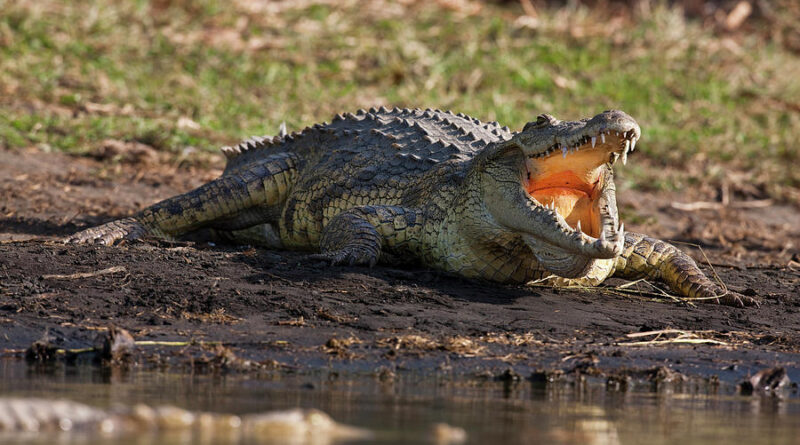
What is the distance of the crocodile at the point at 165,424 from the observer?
3139mm

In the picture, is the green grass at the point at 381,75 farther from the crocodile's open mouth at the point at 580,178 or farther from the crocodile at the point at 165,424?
the crocodile at the point at 165,424

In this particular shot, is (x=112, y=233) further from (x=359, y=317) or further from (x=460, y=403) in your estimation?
(x=460, y=403)

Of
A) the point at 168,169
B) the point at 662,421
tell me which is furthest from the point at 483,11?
the point at 662,421

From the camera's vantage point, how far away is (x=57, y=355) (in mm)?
4508

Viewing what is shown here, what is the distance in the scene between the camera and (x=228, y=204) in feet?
24.9

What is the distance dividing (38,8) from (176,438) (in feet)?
32.6

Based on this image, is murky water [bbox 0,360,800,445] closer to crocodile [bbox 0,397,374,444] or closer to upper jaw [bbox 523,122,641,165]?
crocodile [bbox 0,397,374,444]

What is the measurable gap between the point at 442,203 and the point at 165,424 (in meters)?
3.44

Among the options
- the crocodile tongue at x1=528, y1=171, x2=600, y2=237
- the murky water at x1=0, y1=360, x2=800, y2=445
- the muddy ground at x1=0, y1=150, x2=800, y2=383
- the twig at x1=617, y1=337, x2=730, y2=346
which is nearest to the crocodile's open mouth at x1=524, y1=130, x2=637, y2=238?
the crocodile tongue at x1=528, y1=171, x2=600, y2=237

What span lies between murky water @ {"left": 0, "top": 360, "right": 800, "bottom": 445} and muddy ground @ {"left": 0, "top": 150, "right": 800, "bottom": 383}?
0.90 ft

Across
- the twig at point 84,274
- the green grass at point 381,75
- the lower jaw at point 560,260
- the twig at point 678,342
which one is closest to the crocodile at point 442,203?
the lower jaw at point 560,260

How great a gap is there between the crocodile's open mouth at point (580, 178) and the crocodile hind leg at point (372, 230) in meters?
0.80

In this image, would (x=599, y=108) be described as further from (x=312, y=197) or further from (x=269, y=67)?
(x=312, y=197)

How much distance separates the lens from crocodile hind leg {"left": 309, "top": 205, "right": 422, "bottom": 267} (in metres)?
6.26
